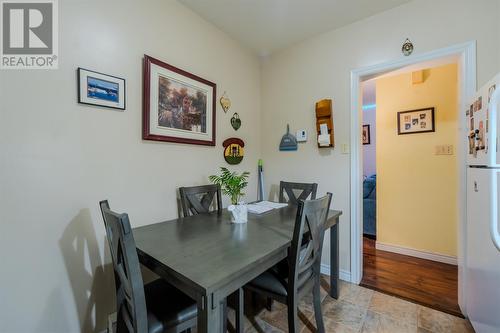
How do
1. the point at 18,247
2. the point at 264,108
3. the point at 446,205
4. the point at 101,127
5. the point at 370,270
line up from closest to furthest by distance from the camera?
the point at 18,247, the point at 101,127, the point at 370,270, the point at 446,205, the point at 264,108

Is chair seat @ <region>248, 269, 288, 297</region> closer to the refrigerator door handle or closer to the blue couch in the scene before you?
the refrigerator door handle

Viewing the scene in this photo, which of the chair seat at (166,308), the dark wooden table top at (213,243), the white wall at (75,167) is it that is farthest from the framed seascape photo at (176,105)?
the chair seat at (166,308)

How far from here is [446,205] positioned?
262 cm

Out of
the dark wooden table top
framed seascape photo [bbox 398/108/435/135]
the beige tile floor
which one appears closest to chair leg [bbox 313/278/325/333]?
the beige tile floor

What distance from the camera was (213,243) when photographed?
1228mm

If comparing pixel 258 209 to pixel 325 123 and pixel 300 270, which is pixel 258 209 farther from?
pixel 325 123

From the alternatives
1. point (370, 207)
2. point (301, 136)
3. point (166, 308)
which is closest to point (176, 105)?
point (301, 136)

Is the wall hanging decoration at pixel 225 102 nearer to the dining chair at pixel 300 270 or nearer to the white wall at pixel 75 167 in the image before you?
the white wall at pixel 75 167

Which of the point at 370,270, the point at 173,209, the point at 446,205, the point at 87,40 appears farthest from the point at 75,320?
the point at 446,205

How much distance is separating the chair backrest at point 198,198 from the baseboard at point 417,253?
235cm

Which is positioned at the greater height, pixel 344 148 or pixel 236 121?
pixel 236 121

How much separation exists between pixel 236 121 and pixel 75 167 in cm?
159

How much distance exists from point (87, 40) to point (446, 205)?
3.66m

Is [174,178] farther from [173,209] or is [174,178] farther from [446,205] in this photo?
[446,205]
